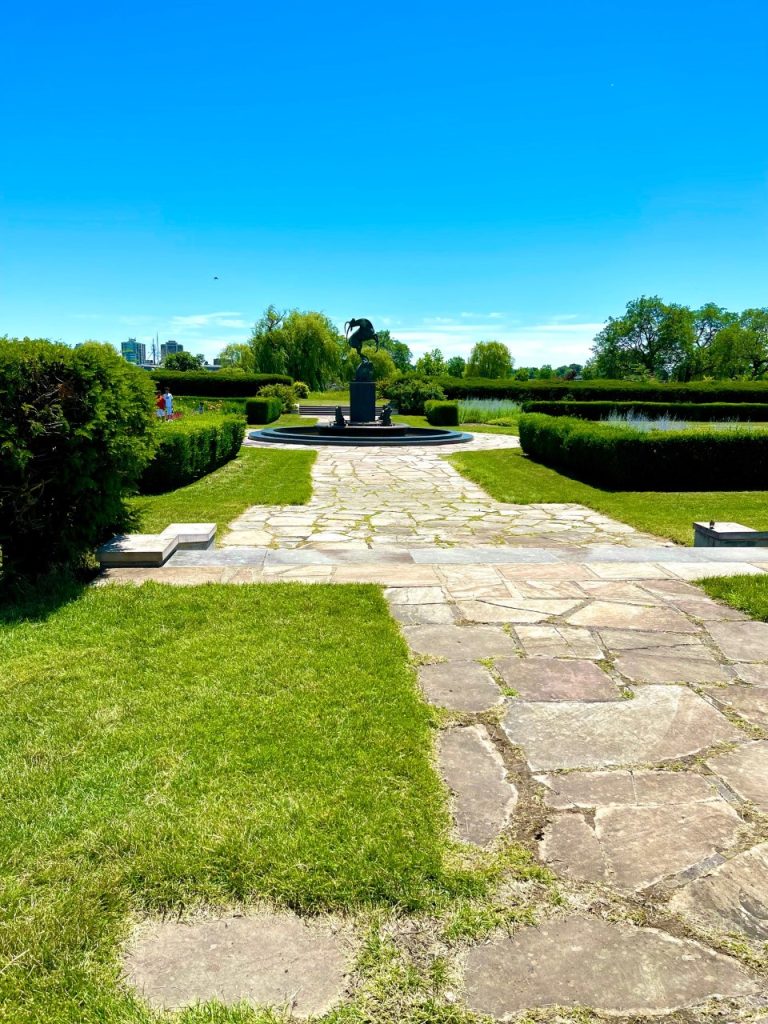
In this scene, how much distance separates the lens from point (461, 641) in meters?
3.62

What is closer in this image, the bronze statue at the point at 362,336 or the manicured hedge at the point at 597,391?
the bronze statue at the point at 362,336

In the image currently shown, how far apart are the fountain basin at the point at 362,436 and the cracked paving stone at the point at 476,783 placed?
1578cm

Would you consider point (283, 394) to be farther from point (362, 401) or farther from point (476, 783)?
point (476, 783)

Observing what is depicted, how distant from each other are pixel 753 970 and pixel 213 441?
11.5 meters

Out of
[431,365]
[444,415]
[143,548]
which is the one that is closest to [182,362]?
[431,365]

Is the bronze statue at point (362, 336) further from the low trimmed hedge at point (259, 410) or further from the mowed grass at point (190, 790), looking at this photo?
the mowed grass at point (190, 790)

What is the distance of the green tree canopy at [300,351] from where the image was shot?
46.1m

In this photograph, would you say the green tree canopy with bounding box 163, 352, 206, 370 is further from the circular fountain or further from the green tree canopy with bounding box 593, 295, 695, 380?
the circular fountain

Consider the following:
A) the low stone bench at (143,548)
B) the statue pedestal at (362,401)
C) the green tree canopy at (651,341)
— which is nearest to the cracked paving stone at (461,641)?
the low stone bench at (143,548)

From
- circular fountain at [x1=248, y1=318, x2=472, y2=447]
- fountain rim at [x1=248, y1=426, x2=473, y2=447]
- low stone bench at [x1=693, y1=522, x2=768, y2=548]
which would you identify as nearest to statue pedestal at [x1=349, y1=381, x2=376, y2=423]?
circular fountain at [x1=248, y1=318, x2=472, y2=447]

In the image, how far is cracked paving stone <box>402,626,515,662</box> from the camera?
11.3 feet

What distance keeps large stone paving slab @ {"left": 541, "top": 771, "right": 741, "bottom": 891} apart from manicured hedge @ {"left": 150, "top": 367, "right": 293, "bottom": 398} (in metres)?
37.0

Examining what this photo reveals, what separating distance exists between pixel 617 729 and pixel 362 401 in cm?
2003

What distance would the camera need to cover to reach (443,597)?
4375 millimetres
